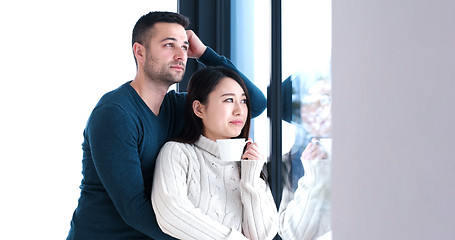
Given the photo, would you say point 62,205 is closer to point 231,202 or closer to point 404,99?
point 231,202

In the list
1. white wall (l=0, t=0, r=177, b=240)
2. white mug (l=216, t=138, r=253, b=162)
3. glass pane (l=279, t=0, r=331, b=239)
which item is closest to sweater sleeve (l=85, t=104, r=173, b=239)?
white mug (l=216, t=138, r=253, b=162)

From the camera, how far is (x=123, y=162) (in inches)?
50.7

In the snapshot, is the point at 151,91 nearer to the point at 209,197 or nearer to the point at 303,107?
the point at 209,197

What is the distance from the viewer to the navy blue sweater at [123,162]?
128 cm

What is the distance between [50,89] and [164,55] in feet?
3.04

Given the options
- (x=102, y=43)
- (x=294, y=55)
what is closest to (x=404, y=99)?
(x=294, y=55)

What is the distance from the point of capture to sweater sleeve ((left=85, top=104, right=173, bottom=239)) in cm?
128

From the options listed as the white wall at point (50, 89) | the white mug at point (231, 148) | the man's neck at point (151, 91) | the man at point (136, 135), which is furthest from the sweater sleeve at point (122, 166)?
the white wall at point (50, 89)

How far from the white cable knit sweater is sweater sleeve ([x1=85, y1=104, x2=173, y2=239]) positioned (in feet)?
0.16

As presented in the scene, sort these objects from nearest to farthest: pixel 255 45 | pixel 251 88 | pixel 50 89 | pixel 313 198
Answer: pixel 313 198 → pixel 251 88 → pixel 255 45 → pixel 50 89

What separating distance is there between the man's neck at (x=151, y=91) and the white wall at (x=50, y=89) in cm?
75

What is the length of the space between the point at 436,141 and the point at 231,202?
1063 millimetres

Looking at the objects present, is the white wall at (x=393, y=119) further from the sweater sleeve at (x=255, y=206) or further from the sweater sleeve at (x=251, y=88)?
the sweater sleeve at (x=251, y=88)

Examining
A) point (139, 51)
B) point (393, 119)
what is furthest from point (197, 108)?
point (393, 119)
